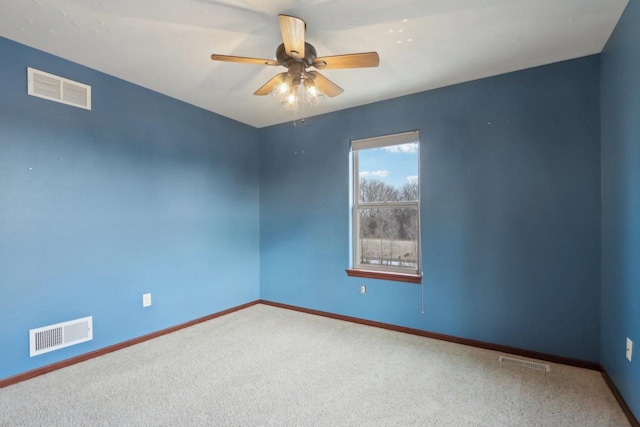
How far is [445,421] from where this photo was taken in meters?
1.76

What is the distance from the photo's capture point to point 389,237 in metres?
3.36

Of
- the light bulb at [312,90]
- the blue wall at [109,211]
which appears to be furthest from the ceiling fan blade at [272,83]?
the blue wall at [109,211]

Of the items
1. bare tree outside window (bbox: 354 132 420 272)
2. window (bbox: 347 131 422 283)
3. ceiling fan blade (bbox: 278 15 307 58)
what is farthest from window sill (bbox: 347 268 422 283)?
ceiling fan blade (bbox: 278 15 307 58)

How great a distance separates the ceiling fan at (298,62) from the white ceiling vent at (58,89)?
1.47 meters

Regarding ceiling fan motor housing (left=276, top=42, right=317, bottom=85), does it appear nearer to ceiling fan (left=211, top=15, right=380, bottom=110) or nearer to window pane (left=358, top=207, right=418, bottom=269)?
ceiling fan (left=211, top=15, right=380, bottom=110)

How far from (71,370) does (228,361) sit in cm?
119

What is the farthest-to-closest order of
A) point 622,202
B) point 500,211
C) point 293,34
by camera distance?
point 500,211 → point 622,202 → point 293,34

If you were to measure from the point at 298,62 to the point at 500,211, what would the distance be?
2.14 metres

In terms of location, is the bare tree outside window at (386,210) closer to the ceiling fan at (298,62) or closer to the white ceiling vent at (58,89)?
the ceiling fan at (298,62)

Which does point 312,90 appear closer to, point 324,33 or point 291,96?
point 291,96

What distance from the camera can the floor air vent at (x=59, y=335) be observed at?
7.39ft

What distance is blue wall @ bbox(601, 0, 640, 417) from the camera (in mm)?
1725

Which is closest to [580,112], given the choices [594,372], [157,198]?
[594,372]

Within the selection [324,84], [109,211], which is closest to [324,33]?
[324,84]
